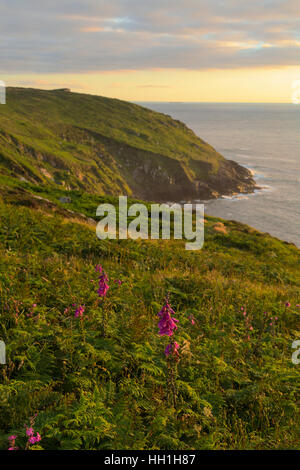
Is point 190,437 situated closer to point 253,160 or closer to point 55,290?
point 55,290

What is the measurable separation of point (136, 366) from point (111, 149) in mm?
111486

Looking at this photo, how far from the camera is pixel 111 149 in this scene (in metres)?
112

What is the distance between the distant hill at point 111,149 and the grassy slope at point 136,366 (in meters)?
58.6

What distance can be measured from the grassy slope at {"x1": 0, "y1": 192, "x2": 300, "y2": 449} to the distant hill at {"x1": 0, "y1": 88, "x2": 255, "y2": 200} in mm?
58623

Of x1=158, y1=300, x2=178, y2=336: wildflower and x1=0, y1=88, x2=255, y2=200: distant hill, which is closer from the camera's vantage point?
x1=158, y1=300, x2=178, y2=336: wildflower

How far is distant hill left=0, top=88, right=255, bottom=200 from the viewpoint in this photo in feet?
251

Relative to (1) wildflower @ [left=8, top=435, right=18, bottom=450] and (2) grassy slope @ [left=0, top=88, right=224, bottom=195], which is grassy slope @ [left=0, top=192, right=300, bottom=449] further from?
(2) grassy slope @ [left=0, top=88, right=224, bottom=195]

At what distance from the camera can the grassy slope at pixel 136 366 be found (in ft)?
13.2

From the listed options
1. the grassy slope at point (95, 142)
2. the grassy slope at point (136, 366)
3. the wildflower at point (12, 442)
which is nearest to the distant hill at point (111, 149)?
the grassy slope at point (95, 142)

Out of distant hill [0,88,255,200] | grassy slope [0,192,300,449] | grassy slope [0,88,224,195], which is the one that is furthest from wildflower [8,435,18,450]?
distant hill [0,88,255,200]

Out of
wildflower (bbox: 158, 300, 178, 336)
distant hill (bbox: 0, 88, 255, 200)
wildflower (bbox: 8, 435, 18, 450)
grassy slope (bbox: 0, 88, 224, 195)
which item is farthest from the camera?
distant hill (bbox: 0, 88, 255, 200)

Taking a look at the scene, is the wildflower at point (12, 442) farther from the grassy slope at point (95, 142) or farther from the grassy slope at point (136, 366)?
the grassy slope at point (95, 142)

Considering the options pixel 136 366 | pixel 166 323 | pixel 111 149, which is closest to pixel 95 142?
pixel 111 149

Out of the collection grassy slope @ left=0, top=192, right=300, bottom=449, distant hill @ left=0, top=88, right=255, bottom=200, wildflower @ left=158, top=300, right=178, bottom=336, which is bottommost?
grassy slope @ left=0, top=192, right=300, bottom=449
